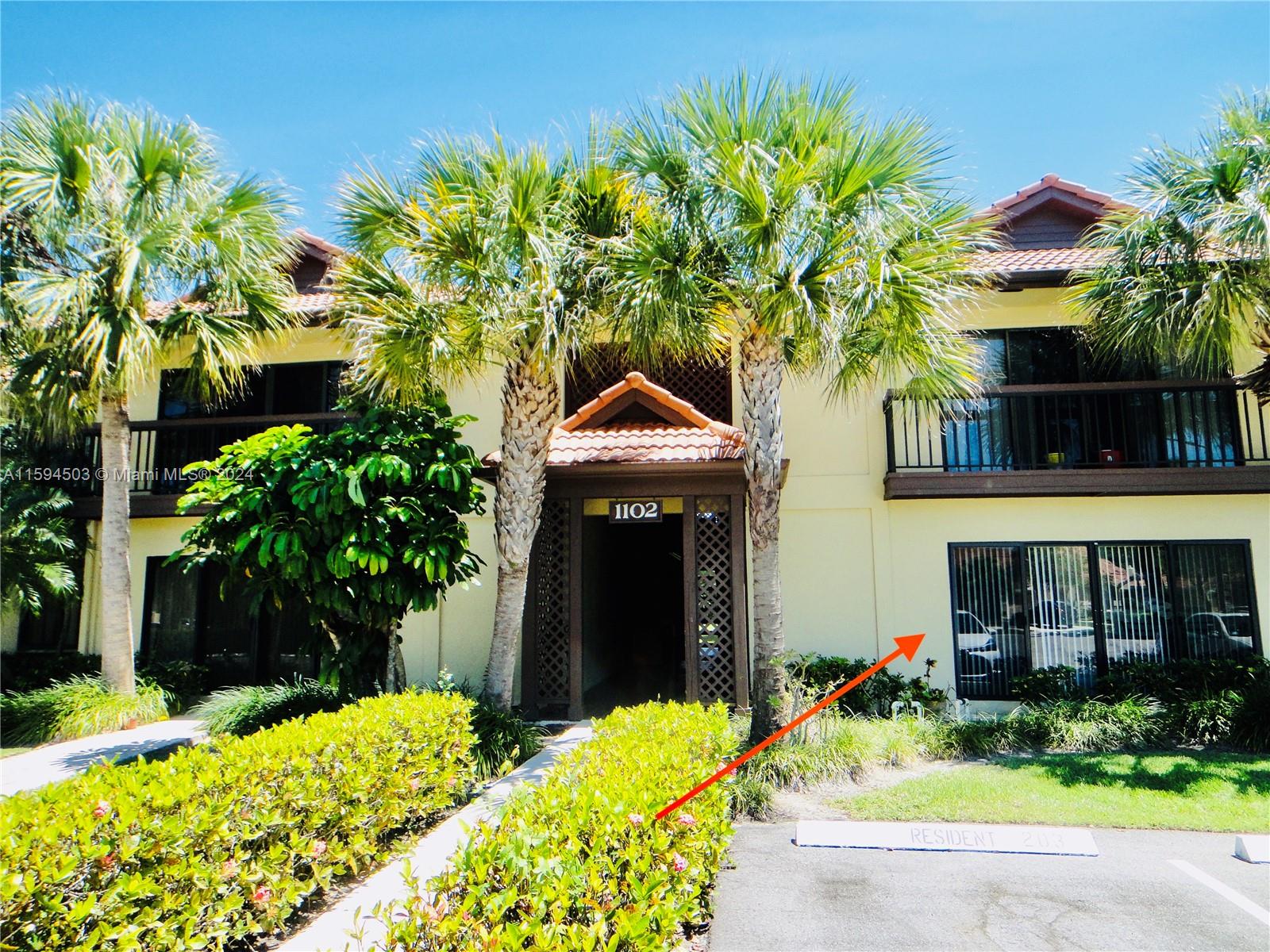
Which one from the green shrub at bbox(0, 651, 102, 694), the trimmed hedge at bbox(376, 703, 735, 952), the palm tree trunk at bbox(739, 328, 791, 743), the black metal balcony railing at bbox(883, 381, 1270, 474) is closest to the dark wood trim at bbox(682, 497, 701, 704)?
the palm tree trunk at bbox(739, 328, 791, 743)

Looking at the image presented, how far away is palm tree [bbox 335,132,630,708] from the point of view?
29.2ft

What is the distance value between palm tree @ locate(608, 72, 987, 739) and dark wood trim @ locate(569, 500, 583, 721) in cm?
329

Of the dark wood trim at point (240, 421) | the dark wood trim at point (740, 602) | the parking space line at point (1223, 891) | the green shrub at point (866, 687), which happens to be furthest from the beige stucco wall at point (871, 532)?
the parking space line at point (1223, 891)

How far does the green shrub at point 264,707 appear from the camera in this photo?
9.96m

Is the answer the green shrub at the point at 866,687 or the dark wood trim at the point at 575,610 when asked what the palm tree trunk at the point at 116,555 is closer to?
the dark wood trim at the point at 575,610

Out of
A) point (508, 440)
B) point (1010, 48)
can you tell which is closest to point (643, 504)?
point (508, 440)

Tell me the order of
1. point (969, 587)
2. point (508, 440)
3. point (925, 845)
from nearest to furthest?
point (925, 845)
point (508, 440)
point (969, 587)

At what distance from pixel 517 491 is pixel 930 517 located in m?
6.60

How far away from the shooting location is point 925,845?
632 centimetres

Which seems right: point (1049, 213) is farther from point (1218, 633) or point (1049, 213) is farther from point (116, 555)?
point (116, 555)

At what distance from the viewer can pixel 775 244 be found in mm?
8023

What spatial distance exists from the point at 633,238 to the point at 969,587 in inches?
298

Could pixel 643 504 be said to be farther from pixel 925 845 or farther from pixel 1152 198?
pixel 1152 198

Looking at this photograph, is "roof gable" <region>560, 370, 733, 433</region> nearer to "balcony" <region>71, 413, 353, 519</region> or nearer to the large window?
"balcony" <region>71, 413, 353, 519</region>
